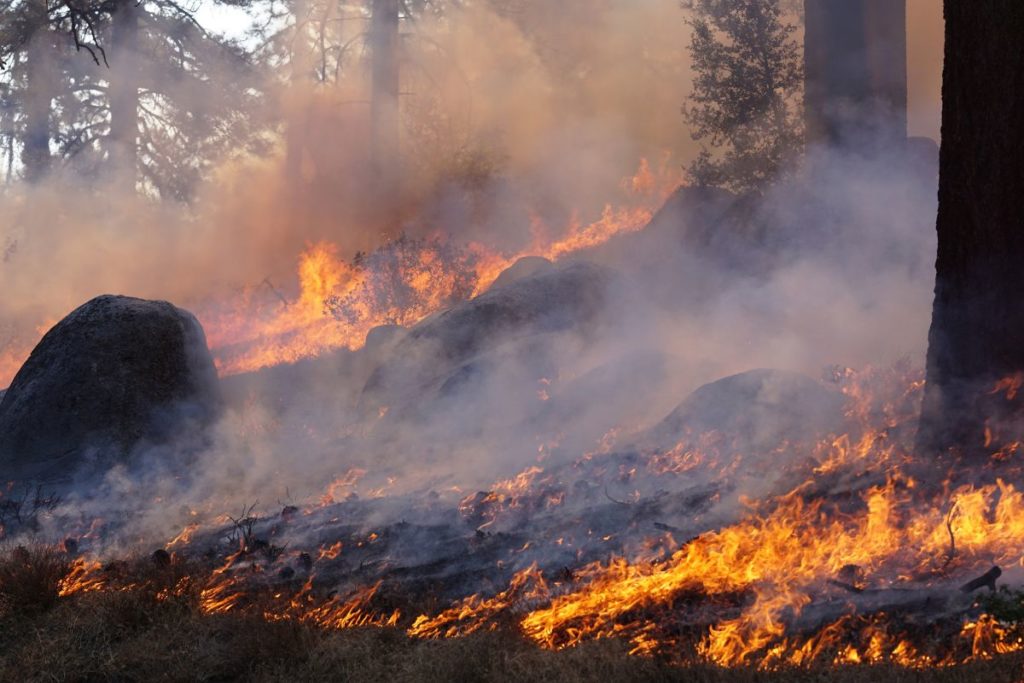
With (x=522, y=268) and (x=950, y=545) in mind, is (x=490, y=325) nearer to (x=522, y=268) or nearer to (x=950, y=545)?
(x=522, y=268)

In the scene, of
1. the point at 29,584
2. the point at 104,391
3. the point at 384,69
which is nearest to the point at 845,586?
the point at 29,584

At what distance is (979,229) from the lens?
20.3 ft

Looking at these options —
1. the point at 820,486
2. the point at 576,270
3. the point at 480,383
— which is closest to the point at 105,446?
the point at 480,383

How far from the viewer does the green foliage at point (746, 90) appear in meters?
16.8

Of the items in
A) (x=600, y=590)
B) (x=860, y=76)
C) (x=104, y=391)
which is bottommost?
(x=600, y=590)

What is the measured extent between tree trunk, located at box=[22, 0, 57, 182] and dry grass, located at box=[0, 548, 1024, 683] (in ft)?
68.7

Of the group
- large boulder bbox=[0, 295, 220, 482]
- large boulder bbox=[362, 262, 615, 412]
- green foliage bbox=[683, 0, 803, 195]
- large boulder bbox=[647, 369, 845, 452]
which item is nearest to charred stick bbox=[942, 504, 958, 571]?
large boulder bbox=[647, 369, 845, 452]

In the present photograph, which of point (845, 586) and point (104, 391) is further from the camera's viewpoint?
point (104, 391)

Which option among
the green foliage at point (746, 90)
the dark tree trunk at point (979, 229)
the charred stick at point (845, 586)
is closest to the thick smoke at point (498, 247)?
the green foliage at point (746, 90)

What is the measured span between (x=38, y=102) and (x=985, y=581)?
84.2 feet

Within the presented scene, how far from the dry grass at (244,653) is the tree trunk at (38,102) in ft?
68.7

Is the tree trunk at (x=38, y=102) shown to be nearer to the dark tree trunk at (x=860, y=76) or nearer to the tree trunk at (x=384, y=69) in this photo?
the tree trunk at (x=384, y=69)

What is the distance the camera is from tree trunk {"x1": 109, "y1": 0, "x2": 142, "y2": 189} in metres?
23.5

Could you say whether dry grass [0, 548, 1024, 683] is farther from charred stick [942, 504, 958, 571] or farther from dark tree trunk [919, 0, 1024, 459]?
dark tree trunk [919, 0, 1024, 459]
